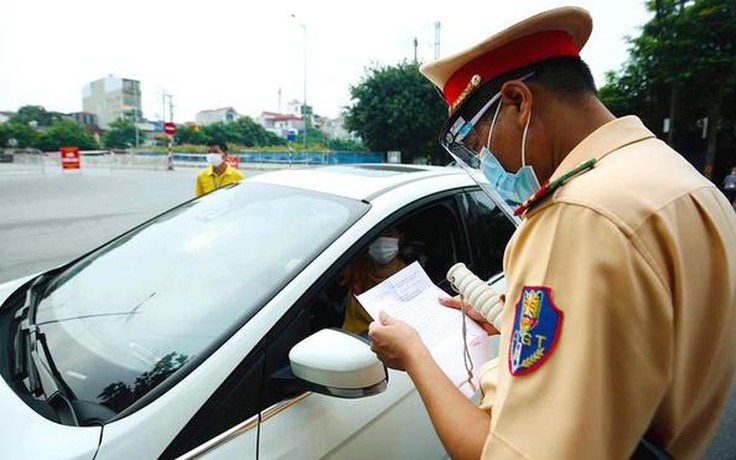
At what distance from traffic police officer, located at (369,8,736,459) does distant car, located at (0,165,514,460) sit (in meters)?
0.51

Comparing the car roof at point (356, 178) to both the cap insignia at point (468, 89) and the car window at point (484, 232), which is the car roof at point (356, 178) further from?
the cap insignia at point (468, 89)

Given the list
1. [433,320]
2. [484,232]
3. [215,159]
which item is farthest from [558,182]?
[215,159]

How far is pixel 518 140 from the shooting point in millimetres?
979

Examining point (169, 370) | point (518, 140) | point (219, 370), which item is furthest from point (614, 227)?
point (169, 370)

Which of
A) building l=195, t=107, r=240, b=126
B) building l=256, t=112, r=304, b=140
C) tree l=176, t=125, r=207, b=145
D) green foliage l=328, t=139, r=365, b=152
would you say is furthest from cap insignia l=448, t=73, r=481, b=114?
building l=195, t=107, r=240, b=126

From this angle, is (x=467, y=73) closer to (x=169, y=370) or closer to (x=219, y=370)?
(x=219, y=370)

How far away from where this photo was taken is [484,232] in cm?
241

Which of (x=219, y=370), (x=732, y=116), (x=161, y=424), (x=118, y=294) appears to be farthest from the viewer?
(x=732, y=116)

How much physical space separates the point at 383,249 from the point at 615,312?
4.84 feet

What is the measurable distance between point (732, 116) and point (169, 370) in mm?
21513

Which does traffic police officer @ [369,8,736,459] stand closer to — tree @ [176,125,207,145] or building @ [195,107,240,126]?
tree @ [176,125,207,145]

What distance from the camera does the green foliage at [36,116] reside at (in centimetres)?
7544

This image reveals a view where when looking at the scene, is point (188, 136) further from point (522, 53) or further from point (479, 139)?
point (522, 53)

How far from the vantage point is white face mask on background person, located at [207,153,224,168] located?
19.9 ft
